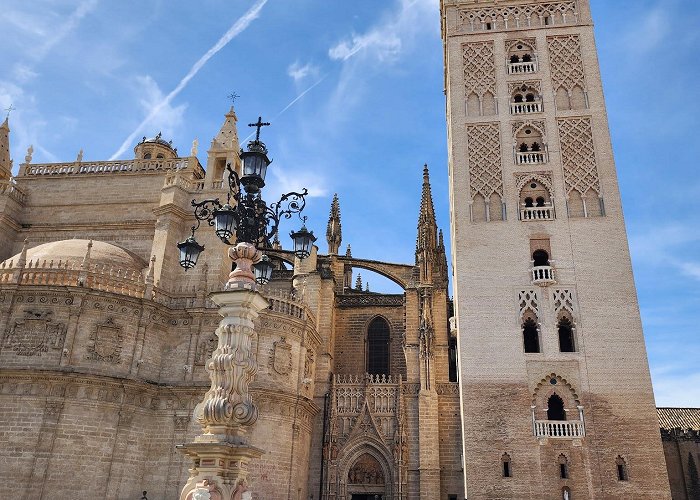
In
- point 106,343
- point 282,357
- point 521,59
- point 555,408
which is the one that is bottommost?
point 555,408

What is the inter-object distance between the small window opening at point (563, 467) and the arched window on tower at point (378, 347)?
10.9m

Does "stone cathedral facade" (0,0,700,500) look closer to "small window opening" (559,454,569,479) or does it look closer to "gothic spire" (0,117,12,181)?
"small window opening" (559,454,569,479)

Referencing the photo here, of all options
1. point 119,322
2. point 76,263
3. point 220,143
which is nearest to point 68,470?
point 119,322

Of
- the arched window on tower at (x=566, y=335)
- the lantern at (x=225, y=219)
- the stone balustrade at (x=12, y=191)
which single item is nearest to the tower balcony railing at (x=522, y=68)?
the arched window on tower at (x=566, y=335)

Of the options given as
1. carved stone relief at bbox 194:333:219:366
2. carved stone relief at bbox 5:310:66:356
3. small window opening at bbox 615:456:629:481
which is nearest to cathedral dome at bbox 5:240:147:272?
carved stone relief at bbox 5:310:66:356

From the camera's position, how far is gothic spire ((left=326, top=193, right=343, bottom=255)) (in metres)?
32.3

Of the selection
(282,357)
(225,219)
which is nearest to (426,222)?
(282,357)

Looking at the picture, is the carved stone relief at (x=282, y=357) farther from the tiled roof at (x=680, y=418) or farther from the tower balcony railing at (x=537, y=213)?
the tiled roof at (x=680, y=418)

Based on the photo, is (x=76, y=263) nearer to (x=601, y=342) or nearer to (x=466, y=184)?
(x=466, y=184)

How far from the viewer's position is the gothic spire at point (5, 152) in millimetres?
34375

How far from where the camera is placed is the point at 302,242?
1171cm

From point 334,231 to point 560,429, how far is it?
1611 centimetres

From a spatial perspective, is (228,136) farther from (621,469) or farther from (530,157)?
(621,469)

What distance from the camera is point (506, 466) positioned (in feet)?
69.2
